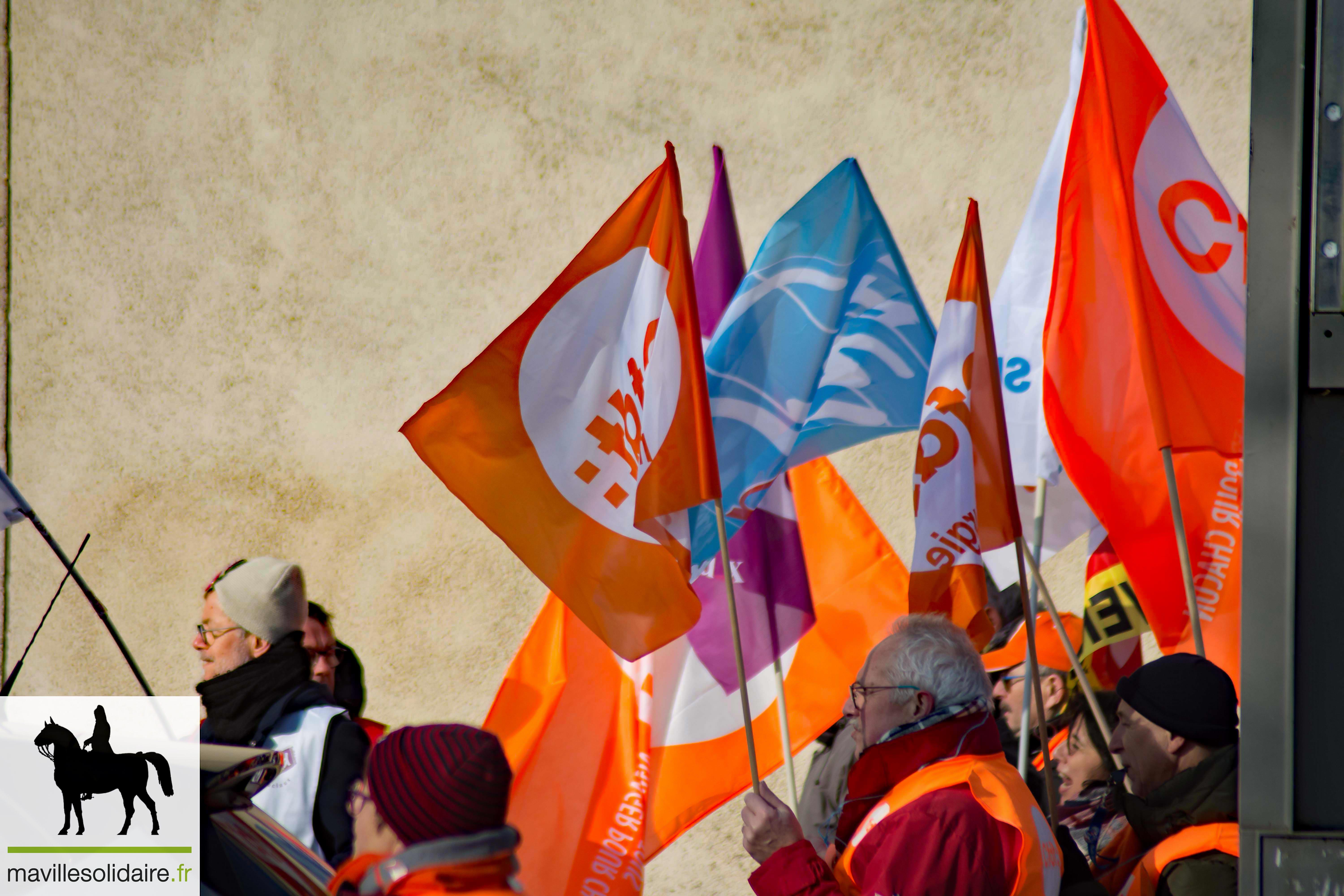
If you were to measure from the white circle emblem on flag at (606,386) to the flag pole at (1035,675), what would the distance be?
0.86 m

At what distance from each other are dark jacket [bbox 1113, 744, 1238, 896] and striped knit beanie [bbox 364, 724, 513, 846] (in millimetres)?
1330

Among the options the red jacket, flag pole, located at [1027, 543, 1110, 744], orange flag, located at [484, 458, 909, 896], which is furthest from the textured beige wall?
the red jacket

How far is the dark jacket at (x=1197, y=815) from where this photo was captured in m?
2.35

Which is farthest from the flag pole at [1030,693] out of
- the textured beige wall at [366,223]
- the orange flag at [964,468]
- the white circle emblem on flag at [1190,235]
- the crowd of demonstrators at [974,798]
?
the textured beige wall at [366,223]

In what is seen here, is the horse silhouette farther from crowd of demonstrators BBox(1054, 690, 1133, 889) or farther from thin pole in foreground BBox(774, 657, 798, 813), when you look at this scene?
crowd of demonstrators BBox(1054, 690, 1133, 889)

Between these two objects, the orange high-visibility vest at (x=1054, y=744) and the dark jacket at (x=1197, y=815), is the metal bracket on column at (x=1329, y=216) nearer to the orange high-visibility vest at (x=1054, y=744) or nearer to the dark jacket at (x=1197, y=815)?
the dark jacket at (x=1197, y=815)

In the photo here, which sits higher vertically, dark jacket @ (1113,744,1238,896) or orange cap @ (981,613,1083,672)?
orange cap @ (981,613,1083,672)

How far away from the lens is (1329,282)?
157 centimetres

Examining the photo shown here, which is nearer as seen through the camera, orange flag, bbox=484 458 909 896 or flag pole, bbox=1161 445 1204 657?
flag pole, bbox=1161 445 1204 657

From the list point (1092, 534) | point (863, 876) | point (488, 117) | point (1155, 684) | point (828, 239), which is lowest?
point (863, 876)

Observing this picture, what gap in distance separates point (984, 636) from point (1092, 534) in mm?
802

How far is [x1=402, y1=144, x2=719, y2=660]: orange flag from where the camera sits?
117 inches

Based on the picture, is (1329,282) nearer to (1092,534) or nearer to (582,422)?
(582,422)

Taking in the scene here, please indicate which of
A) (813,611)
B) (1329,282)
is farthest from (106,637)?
(1329,282)
